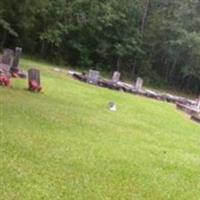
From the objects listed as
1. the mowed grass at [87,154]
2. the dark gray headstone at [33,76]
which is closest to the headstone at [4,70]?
the dark gray headstone at [33,76]

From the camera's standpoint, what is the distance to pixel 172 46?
35.3 m

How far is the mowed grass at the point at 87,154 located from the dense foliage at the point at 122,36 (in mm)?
20212

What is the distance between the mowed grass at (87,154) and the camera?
586 centimetres

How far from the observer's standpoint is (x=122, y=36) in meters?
35.6

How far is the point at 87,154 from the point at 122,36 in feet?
94.0

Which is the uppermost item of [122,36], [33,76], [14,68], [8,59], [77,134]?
[122,36]

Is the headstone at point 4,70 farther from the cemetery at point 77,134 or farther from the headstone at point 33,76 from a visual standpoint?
the headstone at point 33,76

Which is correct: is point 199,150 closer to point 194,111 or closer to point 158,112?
point 158,112

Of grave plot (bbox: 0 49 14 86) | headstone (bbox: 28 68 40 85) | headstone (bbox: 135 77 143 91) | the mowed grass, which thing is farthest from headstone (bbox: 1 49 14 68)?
headstone (bbox: 135 77 143 91)

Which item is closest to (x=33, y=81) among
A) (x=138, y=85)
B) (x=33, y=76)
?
(x=33, y=76)

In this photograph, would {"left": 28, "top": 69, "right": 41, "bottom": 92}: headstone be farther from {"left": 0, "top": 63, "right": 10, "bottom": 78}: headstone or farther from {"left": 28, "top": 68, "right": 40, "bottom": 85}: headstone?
{"left": 0, "top": 63, "right": 10, "bottom": 78}: headstone

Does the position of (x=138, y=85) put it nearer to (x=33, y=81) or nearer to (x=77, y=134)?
(x=33, y=81)

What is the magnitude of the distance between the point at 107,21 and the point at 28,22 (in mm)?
5827

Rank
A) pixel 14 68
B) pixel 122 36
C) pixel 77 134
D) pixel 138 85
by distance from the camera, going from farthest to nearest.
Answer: pixel 122 36
pixel 138 85
pixel 14 68
pixel 77 134
